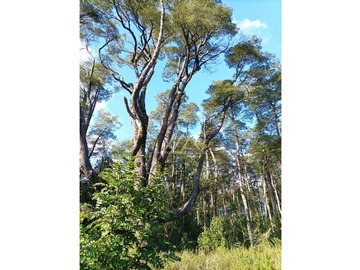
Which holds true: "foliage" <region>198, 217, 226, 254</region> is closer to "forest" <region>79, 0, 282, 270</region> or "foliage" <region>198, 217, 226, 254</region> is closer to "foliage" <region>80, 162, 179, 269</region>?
"forest" <region>79, 0, 282, 270</region>

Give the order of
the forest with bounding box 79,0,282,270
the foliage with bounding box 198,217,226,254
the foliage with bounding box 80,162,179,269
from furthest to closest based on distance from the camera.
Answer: the forest with bounding box 79,0,282,270, the foliage with bounding box 198,217,226,254, the foliage with bounding box 80,162,179,269

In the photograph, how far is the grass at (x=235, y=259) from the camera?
2.10 meters

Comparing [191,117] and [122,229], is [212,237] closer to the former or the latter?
[191,117]

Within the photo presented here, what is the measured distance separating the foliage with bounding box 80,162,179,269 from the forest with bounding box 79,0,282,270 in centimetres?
97

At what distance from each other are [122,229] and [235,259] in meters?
1.30

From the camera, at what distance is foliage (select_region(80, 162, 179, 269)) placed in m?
1.45

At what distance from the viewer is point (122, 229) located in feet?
5.23

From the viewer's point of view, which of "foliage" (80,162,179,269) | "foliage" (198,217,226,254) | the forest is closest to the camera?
"foliage" (80,162,179,269)

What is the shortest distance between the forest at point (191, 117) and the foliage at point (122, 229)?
0.97 m

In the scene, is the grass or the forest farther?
the forest

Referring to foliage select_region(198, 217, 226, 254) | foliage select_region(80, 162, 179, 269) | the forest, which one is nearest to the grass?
the forest

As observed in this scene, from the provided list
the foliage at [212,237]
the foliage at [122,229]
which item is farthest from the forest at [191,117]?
the foliage at [122,229]
